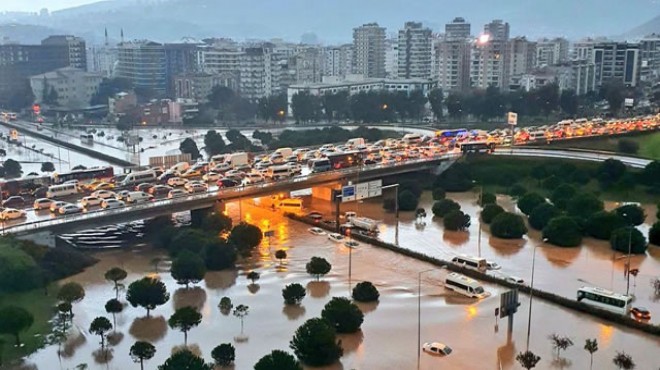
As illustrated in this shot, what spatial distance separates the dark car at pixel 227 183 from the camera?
699 inches

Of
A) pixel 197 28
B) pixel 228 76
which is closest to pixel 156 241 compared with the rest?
pixel 228 76

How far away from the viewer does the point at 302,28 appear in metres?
148

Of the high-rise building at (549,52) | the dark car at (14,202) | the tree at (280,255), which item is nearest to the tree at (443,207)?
the tree at (280,255)

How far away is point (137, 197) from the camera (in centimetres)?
1603

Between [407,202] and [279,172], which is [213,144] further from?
[407,202]

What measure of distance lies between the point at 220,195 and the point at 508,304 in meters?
8.00

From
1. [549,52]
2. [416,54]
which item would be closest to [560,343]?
[416,54]

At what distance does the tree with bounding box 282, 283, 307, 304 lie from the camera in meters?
11.0

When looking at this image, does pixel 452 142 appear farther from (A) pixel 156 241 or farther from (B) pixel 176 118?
(B) pixel 176 118

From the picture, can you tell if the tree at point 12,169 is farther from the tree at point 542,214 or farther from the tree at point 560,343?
the tree at point 560,343

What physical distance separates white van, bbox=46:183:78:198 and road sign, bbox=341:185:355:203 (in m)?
6.44

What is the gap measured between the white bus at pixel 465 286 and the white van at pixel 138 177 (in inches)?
389

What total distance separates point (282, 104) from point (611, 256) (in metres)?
22.8

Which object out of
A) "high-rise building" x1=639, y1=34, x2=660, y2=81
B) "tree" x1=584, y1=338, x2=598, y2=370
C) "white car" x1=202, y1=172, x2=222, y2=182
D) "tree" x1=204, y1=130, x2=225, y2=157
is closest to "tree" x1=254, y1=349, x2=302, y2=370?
"tree" x1=584, y1=338, x2=598, y2=370
